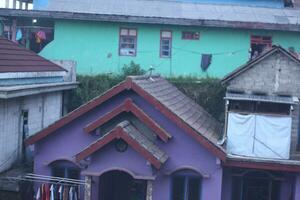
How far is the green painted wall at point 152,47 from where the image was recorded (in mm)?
24375

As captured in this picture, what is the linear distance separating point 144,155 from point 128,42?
40.4 feet

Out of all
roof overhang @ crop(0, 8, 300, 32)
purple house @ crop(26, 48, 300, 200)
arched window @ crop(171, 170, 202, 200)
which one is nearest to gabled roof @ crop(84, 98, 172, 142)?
purple house @ crop(26, 48, 300, 200)

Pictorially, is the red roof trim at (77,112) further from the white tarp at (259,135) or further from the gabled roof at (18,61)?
the white tarp at (259,135)

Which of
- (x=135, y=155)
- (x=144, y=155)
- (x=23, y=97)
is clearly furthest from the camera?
(x=23, y=97)

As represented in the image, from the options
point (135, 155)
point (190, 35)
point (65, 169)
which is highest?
point (190, 35)

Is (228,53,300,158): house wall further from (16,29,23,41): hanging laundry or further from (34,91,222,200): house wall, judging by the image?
(16,29,23,41): hanging laundry

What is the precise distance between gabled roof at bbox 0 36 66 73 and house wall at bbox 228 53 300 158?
699cm

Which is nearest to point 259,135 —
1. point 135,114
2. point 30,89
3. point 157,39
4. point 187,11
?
point 135,114

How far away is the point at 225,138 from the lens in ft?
51.1

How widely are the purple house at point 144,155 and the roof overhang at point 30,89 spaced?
54.9 inches

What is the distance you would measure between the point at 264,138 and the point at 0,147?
8080 mm

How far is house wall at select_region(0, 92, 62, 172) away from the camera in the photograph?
47.6 ft

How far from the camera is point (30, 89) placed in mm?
15297

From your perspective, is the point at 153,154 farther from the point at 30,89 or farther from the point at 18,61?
the point at 18,61
